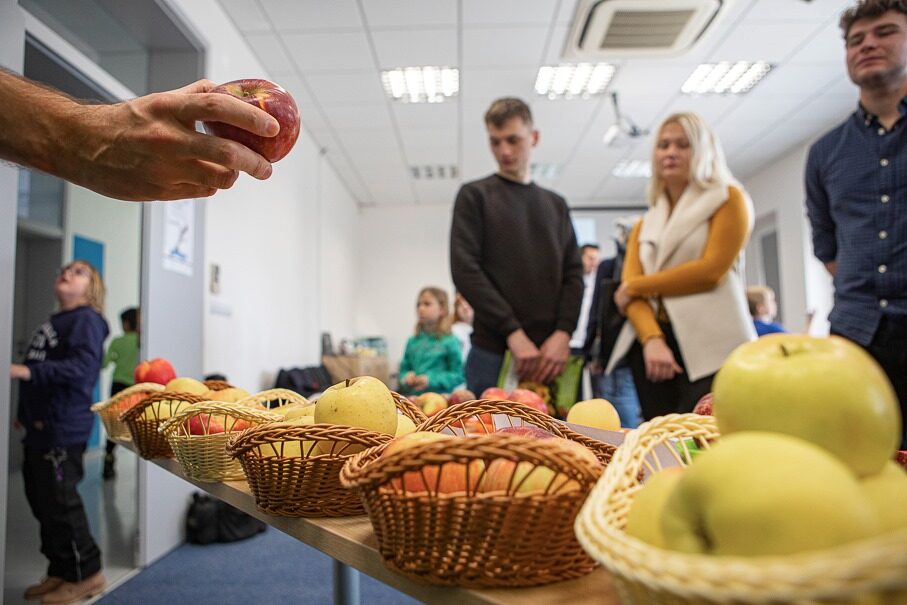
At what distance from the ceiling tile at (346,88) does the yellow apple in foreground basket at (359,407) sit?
3.96 meters

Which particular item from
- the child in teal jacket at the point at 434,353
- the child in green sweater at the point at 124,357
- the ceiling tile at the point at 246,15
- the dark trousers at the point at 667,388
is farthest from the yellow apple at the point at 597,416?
the child in green sweater at the point at 124,357

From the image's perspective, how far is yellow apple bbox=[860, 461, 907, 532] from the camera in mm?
365

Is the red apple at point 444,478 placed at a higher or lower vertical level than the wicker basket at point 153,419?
higher

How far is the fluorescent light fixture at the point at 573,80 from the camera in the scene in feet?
14.5

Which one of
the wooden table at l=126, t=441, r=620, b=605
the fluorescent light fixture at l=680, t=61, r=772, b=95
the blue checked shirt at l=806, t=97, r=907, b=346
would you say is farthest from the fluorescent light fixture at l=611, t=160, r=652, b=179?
the wooden table at l=126, t=441, r=620, b=605

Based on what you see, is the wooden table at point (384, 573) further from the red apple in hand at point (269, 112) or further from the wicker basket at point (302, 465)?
the red apple in hand at point (269, 112)

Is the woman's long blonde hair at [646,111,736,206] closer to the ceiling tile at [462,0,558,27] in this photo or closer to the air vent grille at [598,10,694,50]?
the air vent grille at [598,10,694,50]

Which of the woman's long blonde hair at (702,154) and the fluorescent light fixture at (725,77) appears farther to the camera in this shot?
the fluorescent light fixture at (725,77)

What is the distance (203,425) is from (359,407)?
0.38 m

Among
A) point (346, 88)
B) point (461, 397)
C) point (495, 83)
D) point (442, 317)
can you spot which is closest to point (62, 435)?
point (461, 397)

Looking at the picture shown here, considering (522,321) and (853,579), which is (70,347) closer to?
(522,321)

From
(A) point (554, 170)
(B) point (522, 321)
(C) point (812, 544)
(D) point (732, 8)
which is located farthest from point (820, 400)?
(A) point (554, 170)

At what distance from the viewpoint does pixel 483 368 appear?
207 cm

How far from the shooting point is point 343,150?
235 inches
